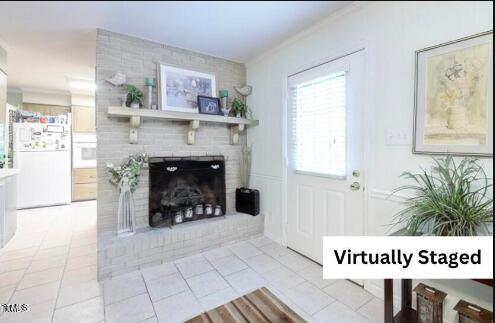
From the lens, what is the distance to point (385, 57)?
66.9 inches

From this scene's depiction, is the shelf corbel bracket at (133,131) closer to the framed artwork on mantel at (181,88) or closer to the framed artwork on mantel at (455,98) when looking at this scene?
the framed artwork on mantel at (181,88)

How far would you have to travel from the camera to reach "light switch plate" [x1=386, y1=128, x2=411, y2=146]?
1606 millimetres

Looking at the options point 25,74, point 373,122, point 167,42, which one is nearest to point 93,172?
point 25,74

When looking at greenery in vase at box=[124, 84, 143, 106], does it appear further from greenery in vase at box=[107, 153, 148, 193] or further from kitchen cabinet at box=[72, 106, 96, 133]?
kitchen cabinet at box=[72, 106, 96, 133]

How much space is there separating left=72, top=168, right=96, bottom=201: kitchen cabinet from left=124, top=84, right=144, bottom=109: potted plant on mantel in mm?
3577

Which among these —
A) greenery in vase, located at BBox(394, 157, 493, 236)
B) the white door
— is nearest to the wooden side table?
greenery in vase, located at BBox(394, 157, 493, 236)

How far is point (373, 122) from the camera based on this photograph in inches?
70.6

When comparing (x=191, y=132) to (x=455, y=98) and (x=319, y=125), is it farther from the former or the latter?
(x=455, y=98)

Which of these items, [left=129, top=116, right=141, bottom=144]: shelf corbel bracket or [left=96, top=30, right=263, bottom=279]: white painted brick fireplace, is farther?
[left=129, top=116, right=141, bottom=144]: shelf corbel bracket

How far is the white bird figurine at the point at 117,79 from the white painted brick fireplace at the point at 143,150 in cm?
8

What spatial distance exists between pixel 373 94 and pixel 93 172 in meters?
5.40

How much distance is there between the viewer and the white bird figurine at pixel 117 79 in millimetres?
2223

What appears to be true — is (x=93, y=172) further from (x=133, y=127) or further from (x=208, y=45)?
(x=208, y=45)

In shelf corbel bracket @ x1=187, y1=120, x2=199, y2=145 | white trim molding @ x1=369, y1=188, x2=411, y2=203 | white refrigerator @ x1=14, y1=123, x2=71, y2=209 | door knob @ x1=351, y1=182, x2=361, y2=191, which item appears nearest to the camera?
white trim molding @ x1=369, y1=188, x2=411, y2=203
